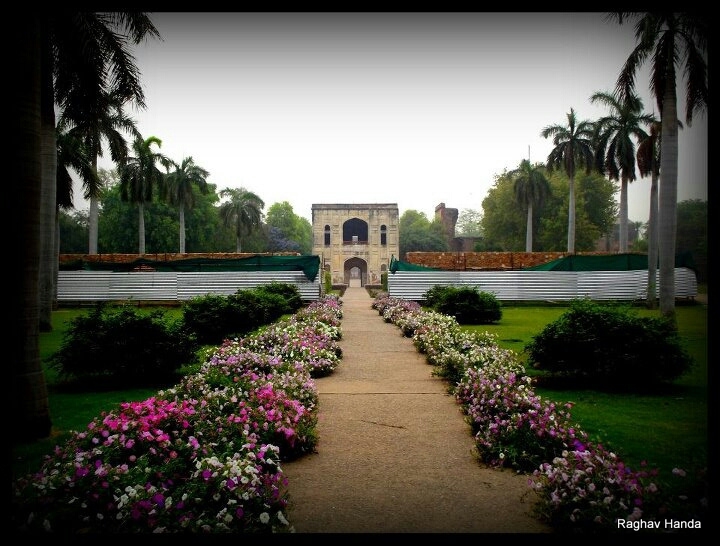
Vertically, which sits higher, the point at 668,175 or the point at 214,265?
the point at 668,175

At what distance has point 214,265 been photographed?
2278cm

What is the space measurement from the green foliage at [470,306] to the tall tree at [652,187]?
7799 millimetres

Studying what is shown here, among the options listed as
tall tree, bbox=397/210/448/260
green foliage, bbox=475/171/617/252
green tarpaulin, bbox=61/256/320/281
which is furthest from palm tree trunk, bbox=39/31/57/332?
tall tree, bbox=397/210/448/260

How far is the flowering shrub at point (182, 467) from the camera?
280cm

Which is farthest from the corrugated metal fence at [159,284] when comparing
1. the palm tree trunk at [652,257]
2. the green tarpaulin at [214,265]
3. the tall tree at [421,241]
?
the tall tree at [421,241]

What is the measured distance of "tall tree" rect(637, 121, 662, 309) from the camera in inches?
776

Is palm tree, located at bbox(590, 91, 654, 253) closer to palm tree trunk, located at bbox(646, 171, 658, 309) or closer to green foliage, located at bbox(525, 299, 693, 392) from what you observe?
palm tree trunk, located at bbox(646, 171, 658, 309)

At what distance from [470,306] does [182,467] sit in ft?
42.7

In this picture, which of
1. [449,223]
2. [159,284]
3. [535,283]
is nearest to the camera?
[159,284]

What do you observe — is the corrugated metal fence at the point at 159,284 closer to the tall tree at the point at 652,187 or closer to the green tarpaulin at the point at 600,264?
the green tarpaulin at the point at 600,264

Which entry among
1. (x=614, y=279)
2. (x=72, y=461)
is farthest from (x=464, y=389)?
(x=614, y=279)

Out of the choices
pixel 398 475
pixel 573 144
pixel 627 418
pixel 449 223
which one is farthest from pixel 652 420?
pixel 449 223

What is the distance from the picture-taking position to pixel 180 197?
126 feet

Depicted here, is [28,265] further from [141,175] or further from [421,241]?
[421,241]
